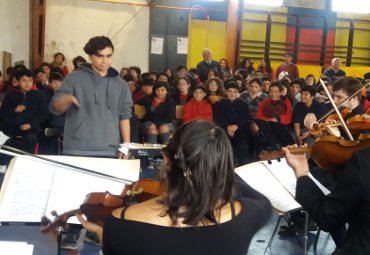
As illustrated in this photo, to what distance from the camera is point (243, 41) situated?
38.4ft

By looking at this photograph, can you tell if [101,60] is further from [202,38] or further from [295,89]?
[202,38]

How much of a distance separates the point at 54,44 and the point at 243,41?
14.4 ft

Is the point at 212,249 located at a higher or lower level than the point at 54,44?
lower

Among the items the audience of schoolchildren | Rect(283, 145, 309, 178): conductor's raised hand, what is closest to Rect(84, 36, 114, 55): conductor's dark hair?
Rect(283, 145, 309, 178): conductor's raised hand

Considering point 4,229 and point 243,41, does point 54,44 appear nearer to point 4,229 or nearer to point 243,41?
point 243,41

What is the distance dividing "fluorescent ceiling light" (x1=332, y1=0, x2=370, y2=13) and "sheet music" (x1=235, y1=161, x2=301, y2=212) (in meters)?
11.2

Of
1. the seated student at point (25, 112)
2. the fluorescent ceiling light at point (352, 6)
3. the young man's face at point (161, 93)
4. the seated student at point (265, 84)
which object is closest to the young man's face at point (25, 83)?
the seated student at point (25, 112)

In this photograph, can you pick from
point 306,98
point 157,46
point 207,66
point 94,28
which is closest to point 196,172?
point 306,98

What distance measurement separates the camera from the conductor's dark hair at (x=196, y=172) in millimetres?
1354

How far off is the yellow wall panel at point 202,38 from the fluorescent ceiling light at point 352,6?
11.2ft

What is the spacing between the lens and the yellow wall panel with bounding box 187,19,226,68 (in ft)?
35.4

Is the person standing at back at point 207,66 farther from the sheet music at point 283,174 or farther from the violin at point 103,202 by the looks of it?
the violin at point 103,202

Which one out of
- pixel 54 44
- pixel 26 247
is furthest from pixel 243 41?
pixel 26 247

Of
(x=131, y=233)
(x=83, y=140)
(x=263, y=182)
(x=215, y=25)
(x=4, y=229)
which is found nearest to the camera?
(x=131, y=233)
